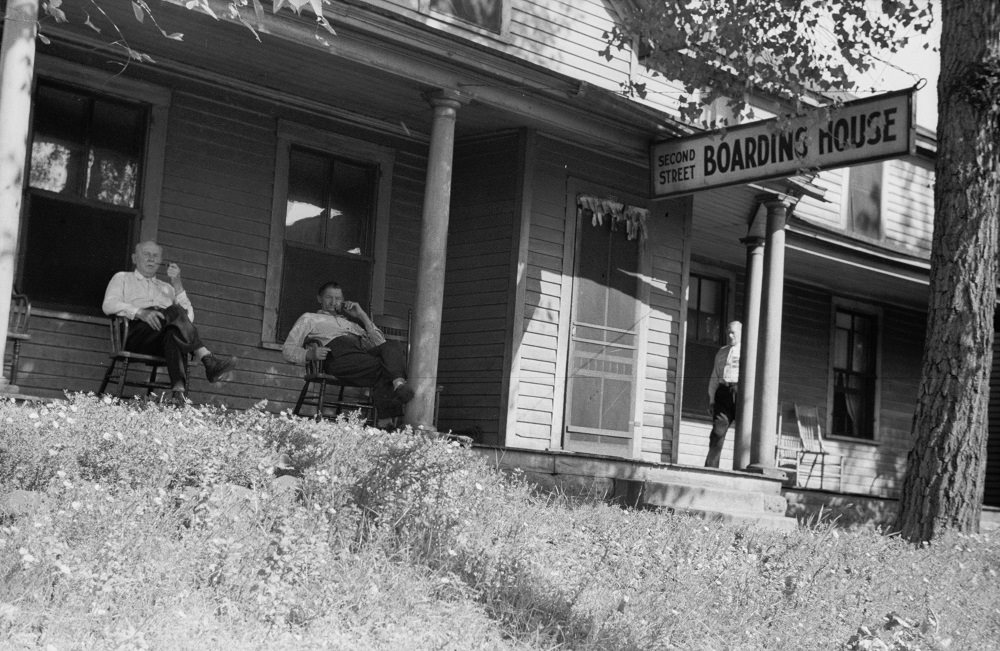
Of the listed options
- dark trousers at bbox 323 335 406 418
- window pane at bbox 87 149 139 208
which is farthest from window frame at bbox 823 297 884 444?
window pane at bbox 87 149 139 208

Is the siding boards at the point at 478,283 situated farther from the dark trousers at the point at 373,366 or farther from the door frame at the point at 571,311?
the dark trousers at the point at 373,366

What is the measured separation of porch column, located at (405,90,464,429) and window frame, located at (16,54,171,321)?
222 centimetres

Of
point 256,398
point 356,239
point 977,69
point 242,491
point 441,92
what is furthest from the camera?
point 356,239

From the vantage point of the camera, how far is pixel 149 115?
9859mm

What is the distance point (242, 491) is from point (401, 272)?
5665 millimetres

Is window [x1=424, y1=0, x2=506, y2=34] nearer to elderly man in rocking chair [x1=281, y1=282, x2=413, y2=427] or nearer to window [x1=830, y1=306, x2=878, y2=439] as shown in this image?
elderly man in rocking chair [x1=281, y1=282, x2=413, y2=427]

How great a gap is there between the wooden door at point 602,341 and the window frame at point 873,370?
630cm

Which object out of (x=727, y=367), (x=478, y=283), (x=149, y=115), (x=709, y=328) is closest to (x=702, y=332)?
(x=709, y=328)

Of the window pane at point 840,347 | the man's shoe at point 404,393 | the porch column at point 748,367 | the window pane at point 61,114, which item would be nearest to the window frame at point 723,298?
the window pane at point 840,347

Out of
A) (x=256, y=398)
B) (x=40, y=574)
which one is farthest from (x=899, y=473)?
(x=40, y=574)

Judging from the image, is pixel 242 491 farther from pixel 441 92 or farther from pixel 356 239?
pixel 356 239

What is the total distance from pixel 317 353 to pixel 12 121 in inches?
123

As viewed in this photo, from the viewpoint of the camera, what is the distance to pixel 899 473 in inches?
718

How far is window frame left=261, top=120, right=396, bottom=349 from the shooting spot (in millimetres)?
10461
